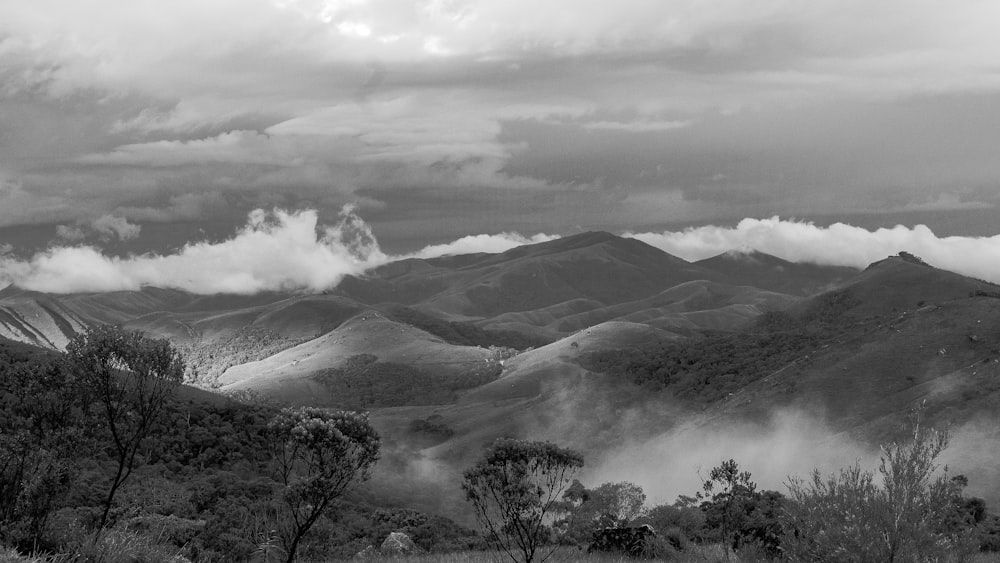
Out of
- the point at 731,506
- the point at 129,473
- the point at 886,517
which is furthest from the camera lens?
the point at 731,506

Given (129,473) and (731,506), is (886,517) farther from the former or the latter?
(129,473)

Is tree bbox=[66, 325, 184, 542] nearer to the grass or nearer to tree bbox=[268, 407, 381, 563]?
tree bbox=[268, 407, 381, 563]

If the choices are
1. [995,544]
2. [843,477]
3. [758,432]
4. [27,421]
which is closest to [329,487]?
[27,421]

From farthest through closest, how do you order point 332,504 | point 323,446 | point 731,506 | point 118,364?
point 731,506, point 332,504, point 118,364, point 323,446

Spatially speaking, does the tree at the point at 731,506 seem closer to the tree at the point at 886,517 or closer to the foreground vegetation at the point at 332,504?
the foreground vegetation at the point at 332,504

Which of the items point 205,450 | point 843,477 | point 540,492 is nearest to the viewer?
point 843,477

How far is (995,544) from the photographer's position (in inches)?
1219

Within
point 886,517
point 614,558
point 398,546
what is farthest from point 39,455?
point 886,517

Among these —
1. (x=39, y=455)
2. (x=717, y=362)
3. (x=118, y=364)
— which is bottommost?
(x=717, y=362)

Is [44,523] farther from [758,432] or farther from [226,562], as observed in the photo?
[758,432]

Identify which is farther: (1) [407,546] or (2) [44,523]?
(1) [407,546]

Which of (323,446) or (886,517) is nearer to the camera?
(886,517)

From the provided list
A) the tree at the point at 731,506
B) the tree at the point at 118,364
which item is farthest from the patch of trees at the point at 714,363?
the tree at the point at 118,364

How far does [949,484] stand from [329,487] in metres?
16.3
